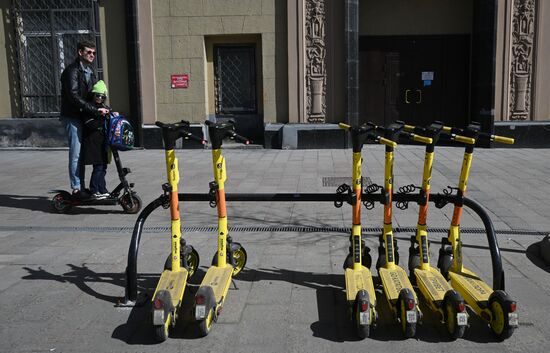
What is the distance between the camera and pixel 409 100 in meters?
14.6

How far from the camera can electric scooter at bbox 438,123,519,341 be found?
347 cm

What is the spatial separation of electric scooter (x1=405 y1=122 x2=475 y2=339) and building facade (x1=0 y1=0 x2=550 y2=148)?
9142 millimetres

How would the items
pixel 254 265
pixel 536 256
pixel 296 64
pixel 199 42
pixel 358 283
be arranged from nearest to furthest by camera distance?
pixel 358 283 < pixel 254 265 < pixel 536 256 < pixel 296 64 < pixel 199 42

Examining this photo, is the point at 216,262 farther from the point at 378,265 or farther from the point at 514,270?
the point at 514,270

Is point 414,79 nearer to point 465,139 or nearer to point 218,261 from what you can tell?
point 465,139

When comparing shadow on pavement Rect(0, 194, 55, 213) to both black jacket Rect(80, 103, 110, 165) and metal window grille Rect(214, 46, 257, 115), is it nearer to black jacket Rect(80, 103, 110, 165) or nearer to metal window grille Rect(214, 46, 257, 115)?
black jacket Rect(80, 103, 110, 165)

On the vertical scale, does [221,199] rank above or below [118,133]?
below

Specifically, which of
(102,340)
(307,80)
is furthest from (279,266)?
(307,80)

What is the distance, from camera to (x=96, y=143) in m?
7.20

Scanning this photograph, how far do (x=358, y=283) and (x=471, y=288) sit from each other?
792 millimetres

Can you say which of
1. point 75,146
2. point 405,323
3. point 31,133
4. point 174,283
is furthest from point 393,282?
point 31,133

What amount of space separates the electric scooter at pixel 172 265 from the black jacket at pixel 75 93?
10.8 ft

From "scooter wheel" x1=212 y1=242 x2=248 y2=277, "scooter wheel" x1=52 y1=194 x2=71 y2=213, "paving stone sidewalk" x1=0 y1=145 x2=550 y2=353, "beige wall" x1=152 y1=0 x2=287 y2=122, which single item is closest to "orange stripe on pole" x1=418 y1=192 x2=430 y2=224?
"paving stone sidewalk" x1=0 y1=145 x2=550 y2=353

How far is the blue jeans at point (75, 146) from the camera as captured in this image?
7246mm
